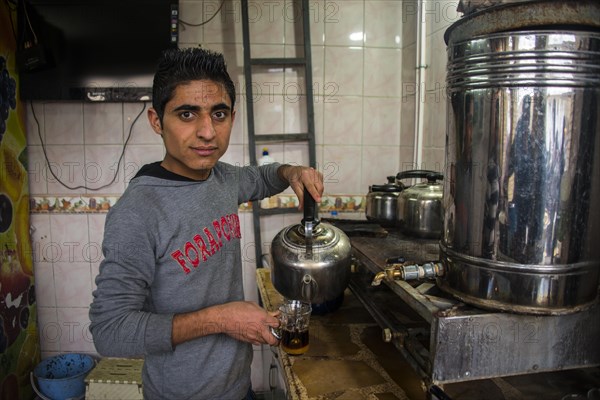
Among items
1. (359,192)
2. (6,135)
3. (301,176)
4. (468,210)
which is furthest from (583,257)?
(6,135)

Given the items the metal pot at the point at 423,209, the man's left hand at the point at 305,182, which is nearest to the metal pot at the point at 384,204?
the metal pot at the point at 423,209

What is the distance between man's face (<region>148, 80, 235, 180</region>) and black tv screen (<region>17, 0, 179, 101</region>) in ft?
4.23

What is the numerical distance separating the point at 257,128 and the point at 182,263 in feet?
4.80

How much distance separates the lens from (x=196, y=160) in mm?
965

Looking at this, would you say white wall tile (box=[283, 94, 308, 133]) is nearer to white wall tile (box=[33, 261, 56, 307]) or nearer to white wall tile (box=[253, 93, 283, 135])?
white wall tile (box=[253, 93, 283, 135])

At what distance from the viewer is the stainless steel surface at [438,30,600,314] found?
0.73m

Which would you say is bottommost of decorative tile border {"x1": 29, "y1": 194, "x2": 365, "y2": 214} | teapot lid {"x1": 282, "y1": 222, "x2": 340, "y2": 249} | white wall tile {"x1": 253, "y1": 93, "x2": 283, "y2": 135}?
decorative tile border {"x1": 29, "y1": 194, "x2": 365, "y2": 214}

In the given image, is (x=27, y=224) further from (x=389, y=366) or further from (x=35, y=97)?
(x=389, y=366)

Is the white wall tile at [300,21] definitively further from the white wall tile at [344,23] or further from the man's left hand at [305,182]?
the man's left hand at [305,182]

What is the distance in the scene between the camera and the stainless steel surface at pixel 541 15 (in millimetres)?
711

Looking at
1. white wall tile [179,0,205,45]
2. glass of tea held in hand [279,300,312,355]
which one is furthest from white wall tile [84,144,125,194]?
glass of tea held in hand [279,300,312,355]

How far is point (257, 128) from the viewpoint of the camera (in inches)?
90.4

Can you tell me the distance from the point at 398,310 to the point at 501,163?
0.60 meters

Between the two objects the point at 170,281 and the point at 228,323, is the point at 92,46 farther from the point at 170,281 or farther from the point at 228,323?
the point at 228,323
